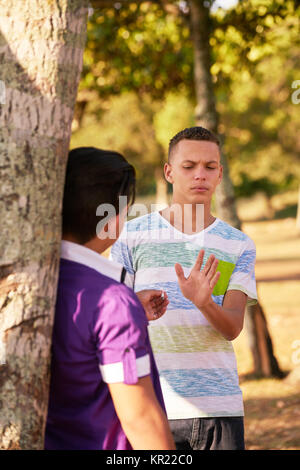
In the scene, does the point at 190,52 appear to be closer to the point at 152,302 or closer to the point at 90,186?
the point at 152,302

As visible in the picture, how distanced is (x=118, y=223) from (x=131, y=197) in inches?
4.3

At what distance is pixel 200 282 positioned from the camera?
2500 millimetres

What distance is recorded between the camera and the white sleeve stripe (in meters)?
1.75

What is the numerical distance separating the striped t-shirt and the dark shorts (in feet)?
0.10

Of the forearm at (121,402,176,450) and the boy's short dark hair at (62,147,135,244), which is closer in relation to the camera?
the forearm at (121,402,176,450)

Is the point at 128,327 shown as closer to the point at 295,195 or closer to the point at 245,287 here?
the point at 245,287

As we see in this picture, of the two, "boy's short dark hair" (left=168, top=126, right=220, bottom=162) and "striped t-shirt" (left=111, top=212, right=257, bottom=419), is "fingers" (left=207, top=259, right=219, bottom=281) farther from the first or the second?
"boy's short dark hair" (left=168, top=126, right=220, bottom=162)

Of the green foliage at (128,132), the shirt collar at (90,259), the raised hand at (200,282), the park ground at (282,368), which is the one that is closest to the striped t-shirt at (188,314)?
the raised hand at (200,282)

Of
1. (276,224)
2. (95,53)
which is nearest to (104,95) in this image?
(95,53)

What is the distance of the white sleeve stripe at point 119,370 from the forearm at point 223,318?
86cm

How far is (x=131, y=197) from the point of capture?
2.08 metres

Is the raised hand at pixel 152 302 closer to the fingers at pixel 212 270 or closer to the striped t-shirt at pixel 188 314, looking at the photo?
the fingers at pixel 212 270

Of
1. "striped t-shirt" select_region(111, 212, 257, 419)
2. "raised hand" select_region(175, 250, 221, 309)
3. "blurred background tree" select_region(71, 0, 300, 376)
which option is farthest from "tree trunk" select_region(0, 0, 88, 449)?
"blurred background tree" select_region(71, 0, 300, 376)

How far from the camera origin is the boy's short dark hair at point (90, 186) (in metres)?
1.93
